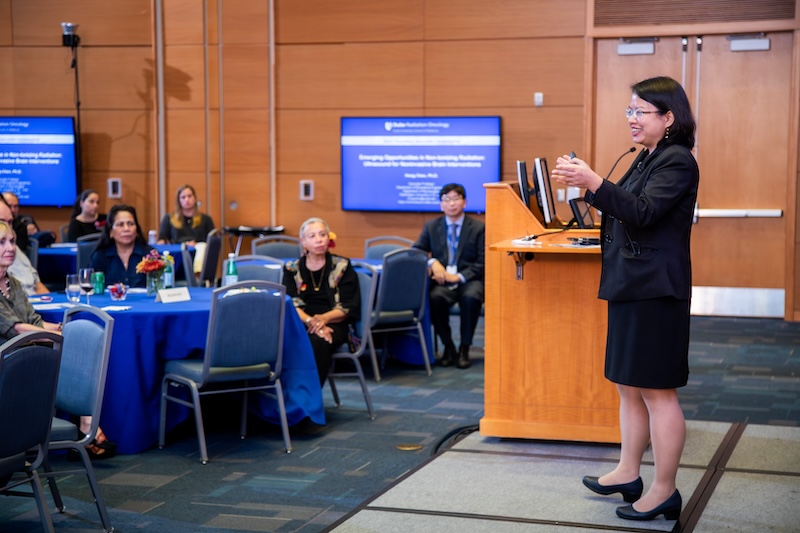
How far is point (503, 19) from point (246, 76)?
279 cm

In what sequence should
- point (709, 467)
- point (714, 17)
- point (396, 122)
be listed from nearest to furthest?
point (709, 467)
point (714, 17)
point (396, 122)

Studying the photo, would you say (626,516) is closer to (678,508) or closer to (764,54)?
(678,508)

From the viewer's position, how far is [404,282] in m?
7.07

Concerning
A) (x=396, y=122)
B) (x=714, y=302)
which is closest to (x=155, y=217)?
(x=396, y=122)

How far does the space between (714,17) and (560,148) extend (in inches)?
75.3

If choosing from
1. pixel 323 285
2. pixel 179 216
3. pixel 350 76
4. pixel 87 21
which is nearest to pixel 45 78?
pixel 87 21

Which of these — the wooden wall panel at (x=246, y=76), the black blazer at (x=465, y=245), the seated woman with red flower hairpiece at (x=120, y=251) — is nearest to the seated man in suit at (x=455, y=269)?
the black blazer at (x=465, y=245)

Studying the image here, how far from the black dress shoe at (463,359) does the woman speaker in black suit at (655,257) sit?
150 inches

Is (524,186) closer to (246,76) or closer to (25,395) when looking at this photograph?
(25,395)

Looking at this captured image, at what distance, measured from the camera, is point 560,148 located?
10.1 metres

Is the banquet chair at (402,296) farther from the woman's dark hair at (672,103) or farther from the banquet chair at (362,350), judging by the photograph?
the woman's dark hair at (672,103)

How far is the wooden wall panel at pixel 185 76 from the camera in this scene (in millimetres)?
10695

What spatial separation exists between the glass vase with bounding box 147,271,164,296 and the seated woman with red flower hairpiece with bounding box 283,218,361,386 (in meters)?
0.77

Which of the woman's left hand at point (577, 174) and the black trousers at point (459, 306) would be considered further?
the black trousers at point (459, 306)
